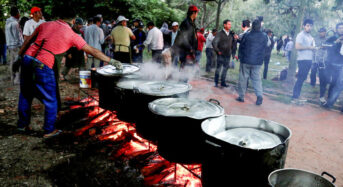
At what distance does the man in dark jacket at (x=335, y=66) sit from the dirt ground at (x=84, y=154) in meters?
1.02

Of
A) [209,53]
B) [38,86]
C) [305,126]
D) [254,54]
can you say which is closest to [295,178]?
[38,86]

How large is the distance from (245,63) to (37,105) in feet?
19.8

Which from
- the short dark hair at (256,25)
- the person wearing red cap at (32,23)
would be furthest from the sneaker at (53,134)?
the short dark hair at (256,25)

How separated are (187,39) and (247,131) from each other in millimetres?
4449

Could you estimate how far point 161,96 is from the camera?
3.30 metres

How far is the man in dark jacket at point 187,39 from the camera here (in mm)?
6324

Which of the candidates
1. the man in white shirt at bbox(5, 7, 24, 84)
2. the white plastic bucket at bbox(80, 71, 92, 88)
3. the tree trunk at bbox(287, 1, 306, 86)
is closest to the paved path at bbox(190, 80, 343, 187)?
the tree trunk at bbox(287, 1, 306, 86)

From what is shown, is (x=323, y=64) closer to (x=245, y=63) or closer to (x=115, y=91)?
(x=245, y=63)

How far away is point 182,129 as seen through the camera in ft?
8.71

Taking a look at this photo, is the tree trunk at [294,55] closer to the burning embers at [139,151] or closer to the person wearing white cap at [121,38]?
the person wearing white cap at [121,38]

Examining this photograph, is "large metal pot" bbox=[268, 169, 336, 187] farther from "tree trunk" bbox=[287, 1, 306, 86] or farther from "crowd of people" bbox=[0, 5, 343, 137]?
"tree trunk" bbox=[287, 1, 306, 86]

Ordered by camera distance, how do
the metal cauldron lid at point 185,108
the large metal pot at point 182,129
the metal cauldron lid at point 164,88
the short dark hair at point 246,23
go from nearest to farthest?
the large metal pot at point 182,129 < the metal cauldron lid at point 185,108 < the metal cauldron lid at point 164,88 < the short dark hair at point 246,23

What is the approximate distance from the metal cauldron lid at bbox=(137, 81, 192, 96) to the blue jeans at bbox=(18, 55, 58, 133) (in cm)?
164

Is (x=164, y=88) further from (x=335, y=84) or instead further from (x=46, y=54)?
(x=335, y=84)
